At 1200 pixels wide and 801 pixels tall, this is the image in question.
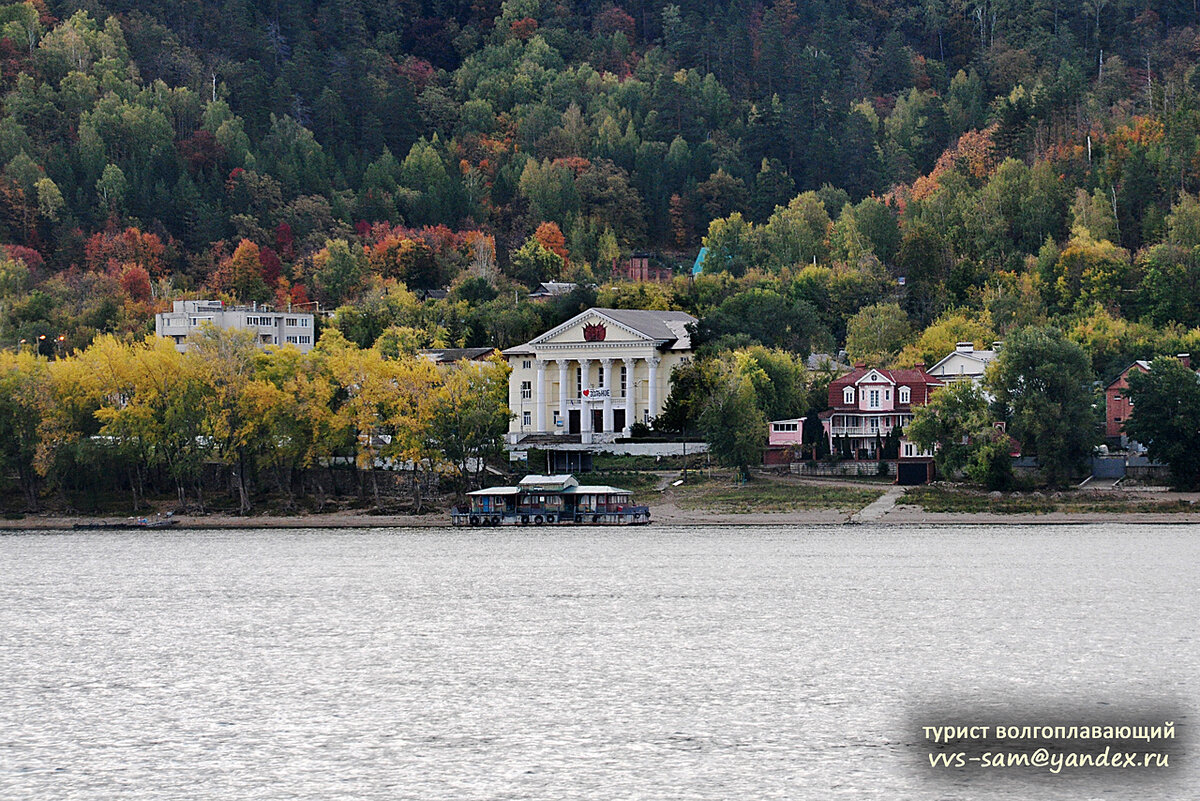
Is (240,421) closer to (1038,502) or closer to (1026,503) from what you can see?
(1026,503)

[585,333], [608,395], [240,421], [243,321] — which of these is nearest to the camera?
[240,421]

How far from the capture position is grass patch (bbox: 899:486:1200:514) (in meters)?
97.0

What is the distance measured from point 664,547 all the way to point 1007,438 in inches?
941

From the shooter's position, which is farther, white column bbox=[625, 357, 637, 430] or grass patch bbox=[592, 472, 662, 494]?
white column bbox=[625, 357, 637, 430]

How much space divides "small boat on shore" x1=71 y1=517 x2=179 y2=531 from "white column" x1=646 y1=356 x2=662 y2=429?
3809cm

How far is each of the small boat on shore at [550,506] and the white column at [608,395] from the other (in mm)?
21842

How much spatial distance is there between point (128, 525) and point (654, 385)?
41696 millimetres

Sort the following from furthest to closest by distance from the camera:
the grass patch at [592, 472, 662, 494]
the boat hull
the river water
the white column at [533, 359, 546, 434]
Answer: the white column at [533, 359, 546, 434] → the grass patch at [592, 472, 662, 494] → the boat hull → the river water

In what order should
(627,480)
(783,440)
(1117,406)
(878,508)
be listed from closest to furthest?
(878,508) < (627,480) < (1117,406) < (783,440)

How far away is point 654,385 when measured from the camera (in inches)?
5138

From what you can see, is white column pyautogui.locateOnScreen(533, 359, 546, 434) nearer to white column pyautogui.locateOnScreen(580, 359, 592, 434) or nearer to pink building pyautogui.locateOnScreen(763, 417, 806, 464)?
white column pyautogui.locateOnScreen(580, 359, 592, 434)

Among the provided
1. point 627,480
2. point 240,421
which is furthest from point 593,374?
point 240,421

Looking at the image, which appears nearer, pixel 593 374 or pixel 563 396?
pixel 563 396

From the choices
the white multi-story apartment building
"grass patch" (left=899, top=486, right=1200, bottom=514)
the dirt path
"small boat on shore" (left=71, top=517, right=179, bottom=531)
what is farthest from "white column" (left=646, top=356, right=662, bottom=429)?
the white multi-story apartment building
